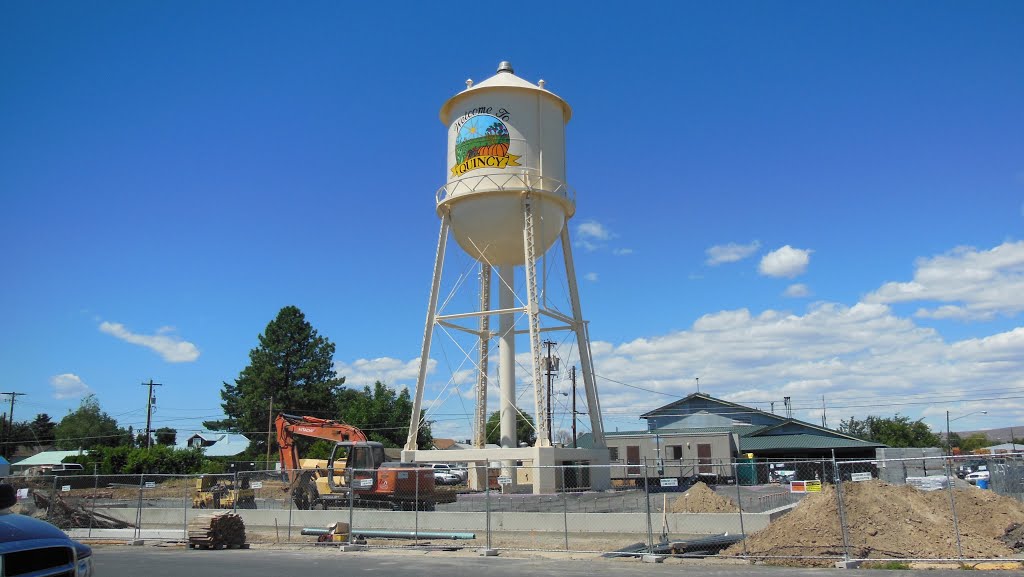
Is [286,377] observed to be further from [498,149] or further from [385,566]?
[385,566]

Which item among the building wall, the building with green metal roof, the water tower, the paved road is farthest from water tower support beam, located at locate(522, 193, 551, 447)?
the building wall

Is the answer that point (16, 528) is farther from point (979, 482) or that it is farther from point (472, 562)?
point (979, 482)

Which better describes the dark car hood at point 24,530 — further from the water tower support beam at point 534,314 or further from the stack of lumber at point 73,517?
the water tower support beam at point 534,314

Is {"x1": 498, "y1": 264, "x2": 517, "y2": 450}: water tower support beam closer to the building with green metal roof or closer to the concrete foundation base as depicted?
the building with green metal roof

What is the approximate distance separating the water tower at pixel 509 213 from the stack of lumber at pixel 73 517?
1042 cm

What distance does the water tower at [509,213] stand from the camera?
2864 cm

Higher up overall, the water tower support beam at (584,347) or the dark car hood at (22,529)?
the water tower support beam at (584,347)

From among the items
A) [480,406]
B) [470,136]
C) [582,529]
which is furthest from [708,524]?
[470,136]

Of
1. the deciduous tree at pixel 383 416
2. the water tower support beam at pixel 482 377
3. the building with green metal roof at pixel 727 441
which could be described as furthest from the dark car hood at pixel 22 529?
the deciduous tree at pixel 383 416

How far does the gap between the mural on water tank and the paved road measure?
55.0 feet

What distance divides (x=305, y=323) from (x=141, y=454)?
1923cm

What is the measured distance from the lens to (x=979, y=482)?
31469mm

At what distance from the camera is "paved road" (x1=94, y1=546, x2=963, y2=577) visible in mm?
12508

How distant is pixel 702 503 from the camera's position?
23484 millimetres
